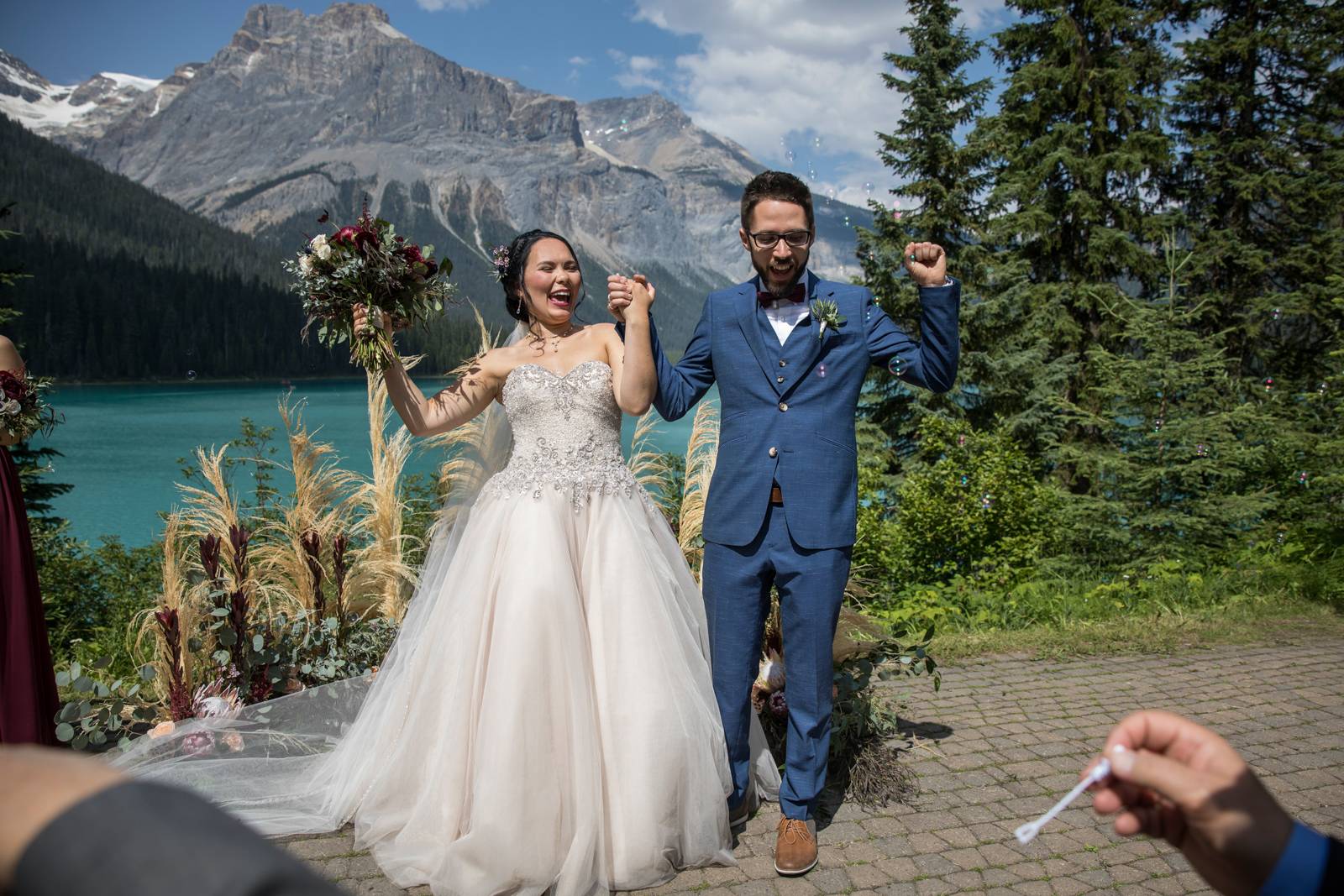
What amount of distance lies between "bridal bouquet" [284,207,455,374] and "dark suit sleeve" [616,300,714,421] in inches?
49.0

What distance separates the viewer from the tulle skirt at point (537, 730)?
322 cm

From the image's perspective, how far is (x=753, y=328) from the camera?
142 inches

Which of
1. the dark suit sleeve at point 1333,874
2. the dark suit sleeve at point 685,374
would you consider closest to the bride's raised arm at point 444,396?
the dark suit sleeve at point 685,374

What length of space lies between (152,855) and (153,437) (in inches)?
2077

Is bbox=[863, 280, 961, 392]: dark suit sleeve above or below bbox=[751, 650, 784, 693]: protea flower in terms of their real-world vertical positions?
above

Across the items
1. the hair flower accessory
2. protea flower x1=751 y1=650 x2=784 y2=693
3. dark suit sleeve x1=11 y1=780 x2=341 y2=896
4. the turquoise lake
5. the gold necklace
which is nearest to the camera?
dark suit sleeve x1=11 y1=780 x2=341 y2=896

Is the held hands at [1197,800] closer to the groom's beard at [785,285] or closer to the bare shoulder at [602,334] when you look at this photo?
the groom's beard at [785,285]

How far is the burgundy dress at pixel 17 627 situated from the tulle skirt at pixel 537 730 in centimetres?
54

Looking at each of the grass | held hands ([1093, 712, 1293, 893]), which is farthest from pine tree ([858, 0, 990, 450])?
held hands ([1093, 712, 1293, 893])

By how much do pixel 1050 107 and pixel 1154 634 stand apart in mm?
14653

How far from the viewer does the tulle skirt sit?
10.6ft

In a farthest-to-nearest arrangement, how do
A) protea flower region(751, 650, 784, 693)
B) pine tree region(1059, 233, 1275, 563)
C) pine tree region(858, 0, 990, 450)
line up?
pine tree region(858, 0, 990, 450) → pine tree region(1059, 233, 1275, 563) → protea flower region(751, 650, 784, 693)

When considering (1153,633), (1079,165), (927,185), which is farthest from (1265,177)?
(1153,633)

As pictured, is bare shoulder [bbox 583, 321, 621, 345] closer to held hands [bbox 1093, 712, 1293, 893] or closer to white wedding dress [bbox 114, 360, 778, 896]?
white wedding dress [bbox 114, 360, 778, 896]
